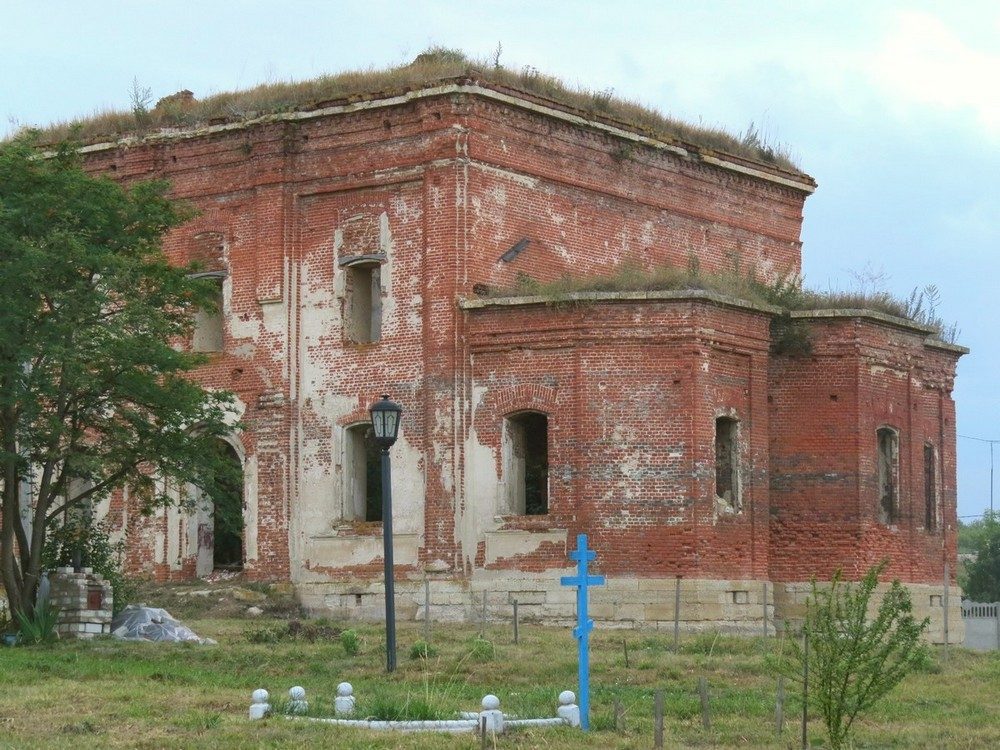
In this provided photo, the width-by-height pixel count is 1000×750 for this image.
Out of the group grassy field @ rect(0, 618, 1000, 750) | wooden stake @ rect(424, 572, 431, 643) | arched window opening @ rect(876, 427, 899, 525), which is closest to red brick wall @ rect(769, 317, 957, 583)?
arched window opening @ rect(876, 427, 899, 525)

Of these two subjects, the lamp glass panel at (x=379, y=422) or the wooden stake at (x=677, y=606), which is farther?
the wooden stake at (x=677, y=606)

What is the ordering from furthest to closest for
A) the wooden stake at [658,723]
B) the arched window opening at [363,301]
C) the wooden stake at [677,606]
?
1. the arched window opening at [363,301]
2. the wooden stake at [677,606]
3. the wooden stake at [658,723]

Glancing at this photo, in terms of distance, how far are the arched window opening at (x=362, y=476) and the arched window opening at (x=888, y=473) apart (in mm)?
8781

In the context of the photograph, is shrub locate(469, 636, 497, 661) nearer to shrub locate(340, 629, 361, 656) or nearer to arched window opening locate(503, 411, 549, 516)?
shrub locate(340, 629, 361, 656)

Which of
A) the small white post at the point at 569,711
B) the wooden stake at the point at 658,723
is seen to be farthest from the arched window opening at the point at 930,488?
the wooden stake at the point at 658,723

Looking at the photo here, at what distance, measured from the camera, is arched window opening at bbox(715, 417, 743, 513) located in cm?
2855

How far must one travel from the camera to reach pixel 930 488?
105 ft

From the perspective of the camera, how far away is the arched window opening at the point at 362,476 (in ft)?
98.0

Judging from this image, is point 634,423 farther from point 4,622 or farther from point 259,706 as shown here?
point 259,706

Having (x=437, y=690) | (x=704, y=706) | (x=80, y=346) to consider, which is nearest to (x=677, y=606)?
(x=437, y=690)

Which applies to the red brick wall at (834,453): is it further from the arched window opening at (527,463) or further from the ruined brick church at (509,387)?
the arched window opening at (527,463)

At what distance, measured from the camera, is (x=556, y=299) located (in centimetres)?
2781

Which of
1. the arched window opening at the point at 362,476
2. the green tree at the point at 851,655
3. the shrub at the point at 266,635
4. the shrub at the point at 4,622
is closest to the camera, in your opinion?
the green tree at the point at 851,655

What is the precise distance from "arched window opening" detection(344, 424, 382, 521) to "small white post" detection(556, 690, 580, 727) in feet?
45.0
